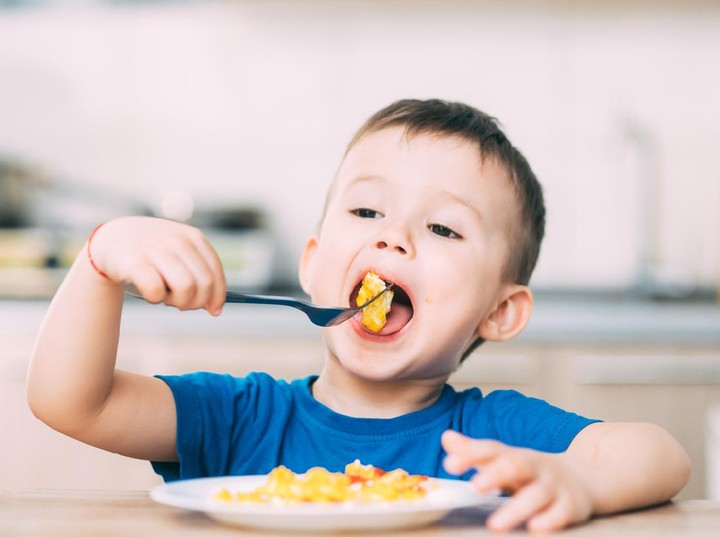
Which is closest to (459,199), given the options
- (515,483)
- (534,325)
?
(515,483)

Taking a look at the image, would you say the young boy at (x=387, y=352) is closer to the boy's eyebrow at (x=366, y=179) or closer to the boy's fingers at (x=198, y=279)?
the boy's eyebrow at (x=366, y=179)

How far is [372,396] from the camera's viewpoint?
1.26 metres

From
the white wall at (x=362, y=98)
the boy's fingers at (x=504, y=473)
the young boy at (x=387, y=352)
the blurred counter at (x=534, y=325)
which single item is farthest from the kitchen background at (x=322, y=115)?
the boy's fingers at (x=504, y=473)

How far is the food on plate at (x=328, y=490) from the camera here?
2.53 ft

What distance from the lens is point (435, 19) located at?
3414 mm

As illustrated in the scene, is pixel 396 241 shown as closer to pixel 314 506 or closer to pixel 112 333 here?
pixel 112 333

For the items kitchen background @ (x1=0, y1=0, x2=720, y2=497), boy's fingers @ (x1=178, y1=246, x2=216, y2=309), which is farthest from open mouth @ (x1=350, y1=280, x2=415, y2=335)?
kitchen background @ (x1=0, y1=0, x2=720, y2=497)

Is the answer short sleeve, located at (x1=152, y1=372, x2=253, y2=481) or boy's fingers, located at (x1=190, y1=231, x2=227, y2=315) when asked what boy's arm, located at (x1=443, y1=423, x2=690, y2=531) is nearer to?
boy's fingers, located at (x1=190, y1=231, x2=227, y2=315)

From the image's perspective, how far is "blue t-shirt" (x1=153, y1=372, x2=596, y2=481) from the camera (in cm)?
116

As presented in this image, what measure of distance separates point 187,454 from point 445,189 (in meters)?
0.44

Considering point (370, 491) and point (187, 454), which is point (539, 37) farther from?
point (370, 491)

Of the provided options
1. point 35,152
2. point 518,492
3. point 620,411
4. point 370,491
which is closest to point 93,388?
point 370,491

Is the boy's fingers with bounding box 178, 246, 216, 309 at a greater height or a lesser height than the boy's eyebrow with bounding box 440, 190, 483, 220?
lesser

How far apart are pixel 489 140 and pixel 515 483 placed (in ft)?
2.05
